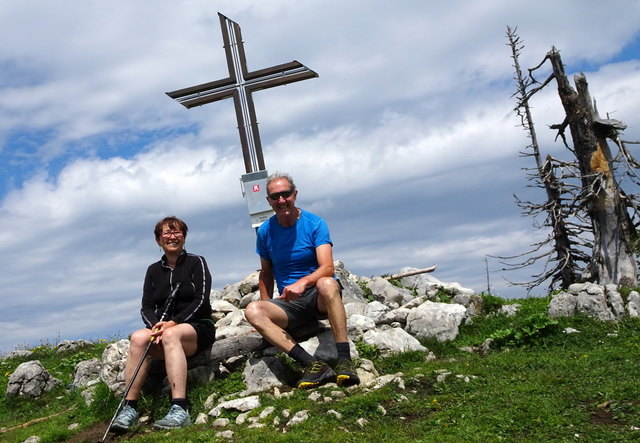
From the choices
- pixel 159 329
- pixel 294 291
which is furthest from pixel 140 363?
pixel 294 291

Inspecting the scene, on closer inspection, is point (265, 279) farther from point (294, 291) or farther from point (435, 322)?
point (435, 322)

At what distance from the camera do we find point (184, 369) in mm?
7297

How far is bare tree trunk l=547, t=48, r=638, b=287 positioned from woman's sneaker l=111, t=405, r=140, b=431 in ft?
42.1

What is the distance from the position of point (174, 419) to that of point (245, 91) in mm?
8504

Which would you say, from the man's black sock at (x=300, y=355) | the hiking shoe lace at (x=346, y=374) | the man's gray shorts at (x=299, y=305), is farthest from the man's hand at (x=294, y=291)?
the hiking shoe lace at (x=346, y=374)

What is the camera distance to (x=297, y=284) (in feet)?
24.4

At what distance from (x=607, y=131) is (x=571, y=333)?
8723 mm

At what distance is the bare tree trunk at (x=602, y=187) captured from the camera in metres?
16.4

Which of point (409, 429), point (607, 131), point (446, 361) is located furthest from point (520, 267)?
point (409, 429)

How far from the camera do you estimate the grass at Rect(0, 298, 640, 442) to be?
5855 millimetres

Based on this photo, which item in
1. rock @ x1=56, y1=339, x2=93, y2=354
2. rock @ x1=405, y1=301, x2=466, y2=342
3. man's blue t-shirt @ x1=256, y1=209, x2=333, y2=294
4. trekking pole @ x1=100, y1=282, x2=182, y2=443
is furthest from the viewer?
rock @ x1=56, y1=339, x2=93, y2=354

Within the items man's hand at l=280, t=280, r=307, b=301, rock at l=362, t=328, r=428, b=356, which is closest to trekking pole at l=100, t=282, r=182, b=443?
man's hand at l=280, t=280, r=307, b=301

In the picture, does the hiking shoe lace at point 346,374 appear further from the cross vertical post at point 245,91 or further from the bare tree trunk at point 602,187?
the bare tree trunk at point 602,187

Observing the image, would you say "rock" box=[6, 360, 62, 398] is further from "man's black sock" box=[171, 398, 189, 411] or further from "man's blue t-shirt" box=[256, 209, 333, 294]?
"man's blue t-shirt" box=[256, 209, 333, 294]
